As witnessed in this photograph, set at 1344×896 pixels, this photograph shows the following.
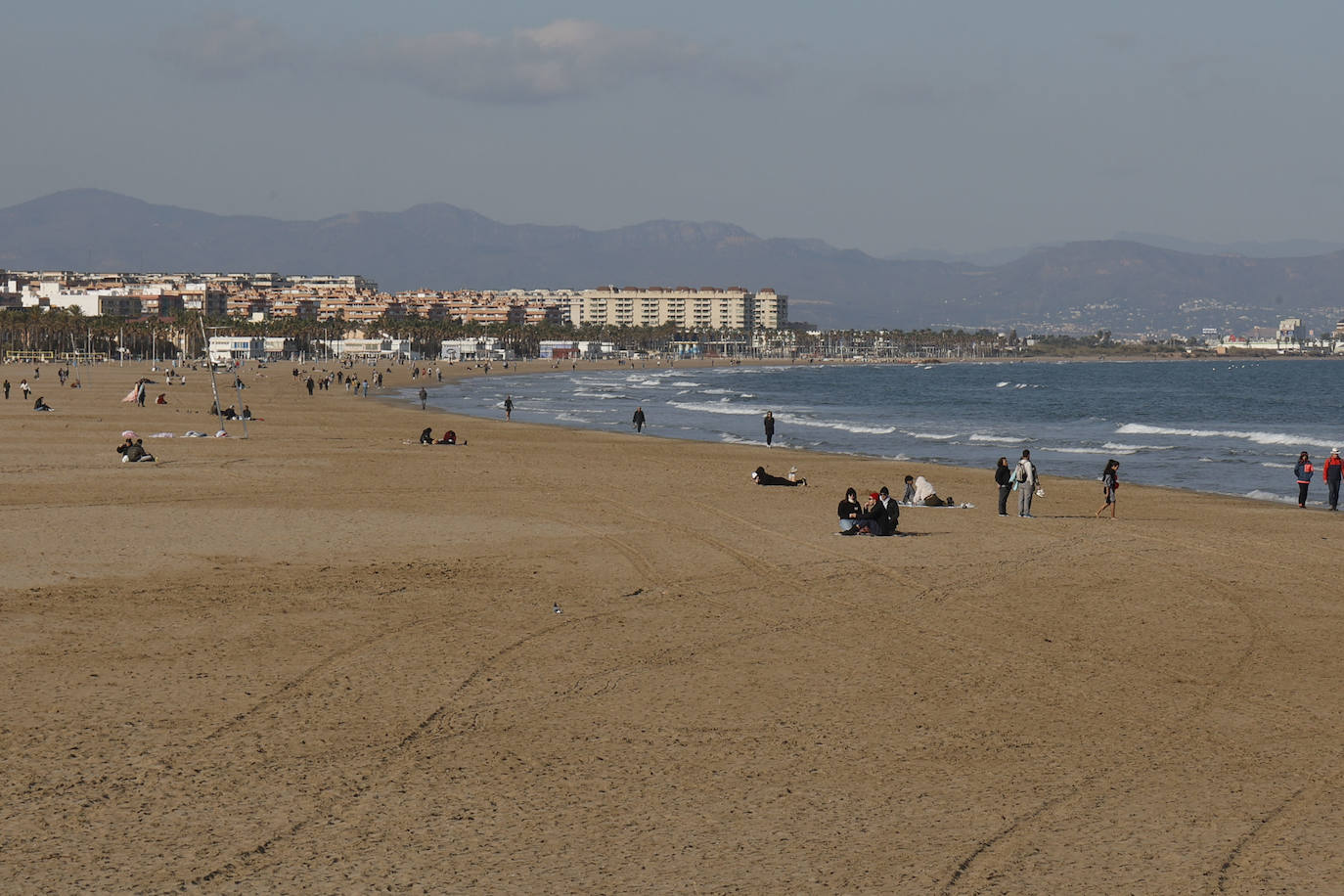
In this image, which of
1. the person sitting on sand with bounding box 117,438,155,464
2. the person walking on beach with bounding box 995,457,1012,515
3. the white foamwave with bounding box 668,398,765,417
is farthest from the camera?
the white foamwave with bounding box 668,398,765,417

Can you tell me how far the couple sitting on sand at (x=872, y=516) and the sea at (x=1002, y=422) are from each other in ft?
35.1

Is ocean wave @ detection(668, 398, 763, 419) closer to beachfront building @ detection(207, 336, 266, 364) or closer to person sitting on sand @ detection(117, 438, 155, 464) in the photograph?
person sitting on sand @ detection(117, 438, 155, 464)

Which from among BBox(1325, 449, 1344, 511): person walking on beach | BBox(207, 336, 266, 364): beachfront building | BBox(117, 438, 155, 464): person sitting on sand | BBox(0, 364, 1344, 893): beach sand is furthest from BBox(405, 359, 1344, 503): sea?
BBox(207, 336, 266, 364): beachfront building

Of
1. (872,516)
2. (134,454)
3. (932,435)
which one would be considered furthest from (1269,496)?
(134,454)

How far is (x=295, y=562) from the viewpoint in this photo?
647 inches

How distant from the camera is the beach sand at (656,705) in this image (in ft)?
24.3

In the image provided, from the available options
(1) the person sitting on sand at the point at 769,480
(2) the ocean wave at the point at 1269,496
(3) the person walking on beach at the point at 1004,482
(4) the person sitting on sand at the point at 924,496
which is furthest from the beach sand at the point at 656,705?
(2) the ocean wave at the point at 1269,496

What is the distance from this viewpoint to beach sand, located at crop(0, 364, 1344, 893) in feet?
24.3

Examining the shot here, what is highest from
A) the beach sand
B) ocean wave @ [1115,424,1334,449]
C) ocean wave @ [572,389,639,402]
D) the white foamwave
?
the beach sand

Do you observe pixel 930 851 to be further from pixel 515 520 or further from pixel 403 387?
pixel 403 387

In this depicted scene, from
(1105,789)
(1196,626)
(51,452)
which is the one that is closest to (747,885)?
(1105,789)

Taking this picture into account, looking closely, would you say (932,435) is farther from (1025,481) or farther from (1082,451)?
(1025,481)

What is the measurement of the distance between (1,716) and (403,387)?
88102 millimetres

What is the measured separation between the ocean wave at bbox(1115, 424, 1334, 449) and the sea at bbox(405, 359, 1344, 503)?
0.25 ft
